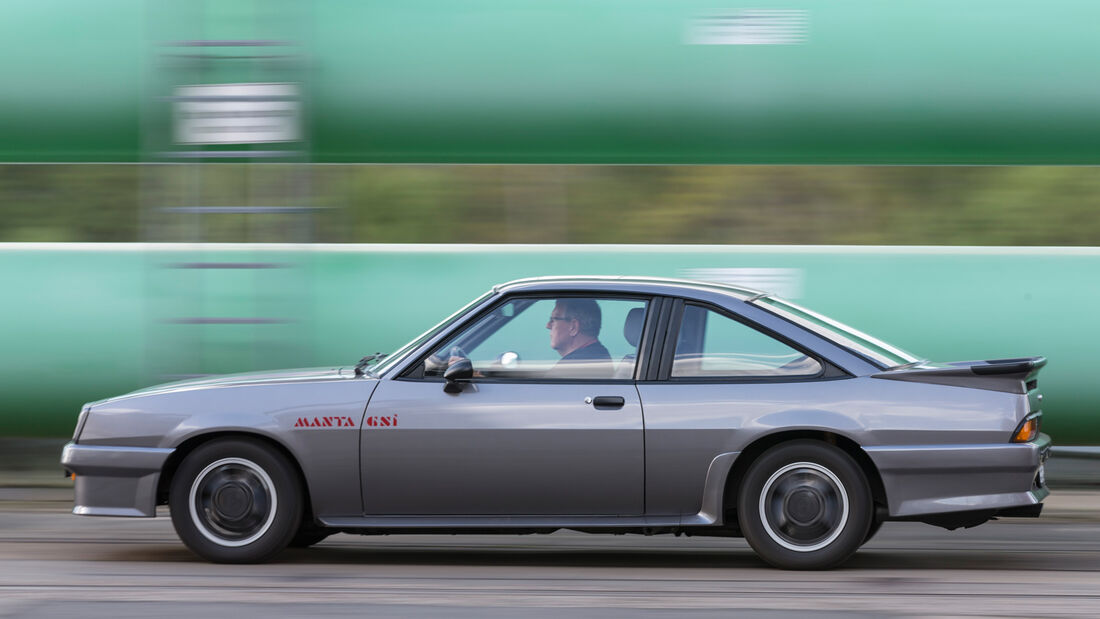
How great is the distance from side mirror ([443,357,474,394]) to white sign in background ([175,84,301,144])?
13.0 ft

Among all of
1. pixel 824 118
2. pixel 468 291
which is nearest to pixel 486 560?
pixel 468 291

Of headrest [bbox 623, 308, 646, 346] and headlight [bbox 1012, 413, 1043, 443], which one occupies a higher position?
headrest [bbox 623, 308, 646, 346]

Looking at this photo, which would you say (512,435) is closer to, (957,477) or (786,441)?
(786,441)

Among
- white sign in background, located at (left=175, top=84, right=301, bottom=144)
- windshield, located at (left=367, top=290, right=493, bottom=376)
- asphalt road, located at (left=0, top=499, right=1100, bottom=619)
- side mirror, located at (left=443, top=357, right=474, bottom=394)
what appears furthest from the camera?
white sign in background, located at (left=175, top=84, right=301, bottom=144)

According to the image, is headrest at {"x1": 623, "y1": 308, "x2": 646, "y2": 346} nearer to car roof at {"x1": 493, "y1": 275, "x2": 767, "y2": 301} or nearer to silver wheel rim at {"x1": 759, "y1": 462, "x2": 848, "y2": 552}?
car roof at {"x1": 493, "y1": 275, "x2": 767, "y2": 301}

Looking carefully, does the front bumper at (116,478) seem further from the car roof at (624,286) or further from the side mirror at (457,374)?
the car roof at (624,286)

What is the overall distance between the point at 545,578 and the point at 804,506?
114 cm

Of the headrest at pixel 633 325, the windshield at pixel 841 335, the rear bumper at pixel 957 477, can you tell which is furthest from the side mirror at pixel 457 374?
the rear bumper at pixel 957 477

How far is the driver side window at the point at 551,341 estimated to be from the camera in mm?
6355

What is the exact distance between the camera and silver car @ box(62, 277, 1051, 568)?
6109 mm

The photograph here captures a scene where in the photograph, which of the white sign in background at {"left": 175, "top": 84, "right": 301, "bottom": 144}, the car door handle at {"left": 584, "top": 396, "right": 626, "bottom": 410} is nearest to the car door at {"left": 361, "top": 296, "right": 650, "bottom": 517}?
the car door handle at {"left": 584, "top": 396, "right": 626, "bottom": 410}

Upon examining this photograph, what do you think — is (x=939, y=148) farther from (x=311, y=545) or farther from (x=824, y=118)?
(x=311, y=545)

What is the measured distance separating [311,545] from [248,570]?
2.90 feet

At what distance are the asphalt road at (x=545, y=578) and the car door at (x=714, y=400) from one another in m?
0.40
